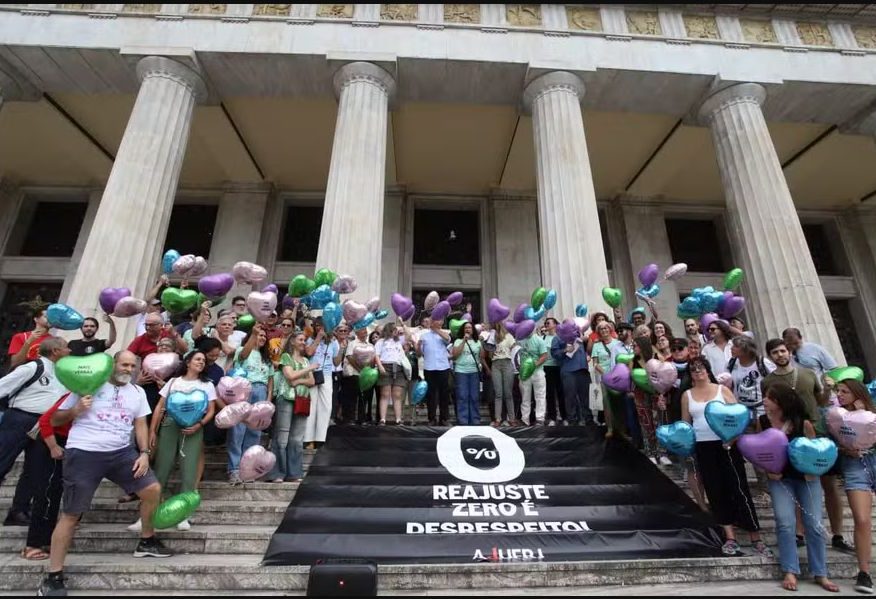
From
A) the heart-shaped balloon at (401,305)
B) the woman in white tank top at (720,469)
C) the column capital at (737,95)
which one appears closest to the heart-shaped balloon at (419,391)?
the heart-shaped balloon at (401,305)

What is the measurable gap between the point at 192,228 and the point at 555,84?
508 inches

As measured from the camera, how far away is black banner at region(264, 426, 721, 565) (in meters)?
3.97

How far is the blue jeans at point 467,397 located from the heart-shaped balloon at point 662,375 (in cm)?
283

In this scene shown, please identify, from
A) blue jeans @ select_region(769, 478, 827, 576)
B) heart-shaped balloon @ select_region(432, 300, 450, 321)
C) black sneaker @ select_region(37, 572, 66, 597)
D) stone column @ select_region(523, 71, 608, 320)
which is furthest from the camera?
stone column @ select_region(523, 71, 608, 320)

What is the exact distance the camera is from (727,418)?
4020 millimetres

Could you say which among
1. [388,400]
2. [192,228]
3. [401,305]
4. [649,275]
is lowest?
[388,400]

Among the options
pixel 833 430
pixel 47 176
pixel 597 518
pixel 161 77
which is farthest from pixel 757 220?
pixel 47 176

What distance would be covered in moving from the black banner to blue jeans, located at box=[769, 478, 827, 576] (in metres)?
0.53

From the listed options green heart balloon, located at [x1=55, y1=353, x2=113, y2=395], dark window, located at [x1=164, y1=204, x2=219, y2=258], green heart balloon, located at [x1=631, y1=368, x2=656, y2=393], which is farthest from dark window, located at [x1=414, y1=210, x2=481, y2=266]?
green heart balloon, located at [x1=55, y1=353, x2=113, y2=395]

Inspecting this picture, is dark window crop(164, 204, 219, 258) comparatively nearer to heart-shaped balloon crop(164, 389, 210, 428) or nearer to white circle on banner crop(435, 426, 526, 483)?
heart-shaped balloon crop(164, 389, 210, 428)

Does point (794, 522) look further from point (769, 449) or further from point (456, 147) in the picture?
point (456, 147)

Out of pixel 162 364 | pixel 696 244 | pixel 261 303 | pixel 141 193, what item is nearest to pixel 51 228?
pixel 141 193

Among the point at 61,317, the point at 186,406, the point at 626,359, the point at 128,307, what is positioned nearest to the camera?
the point at 186,406

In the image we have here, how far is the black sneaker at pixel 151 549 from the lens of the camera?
12.7 ft
